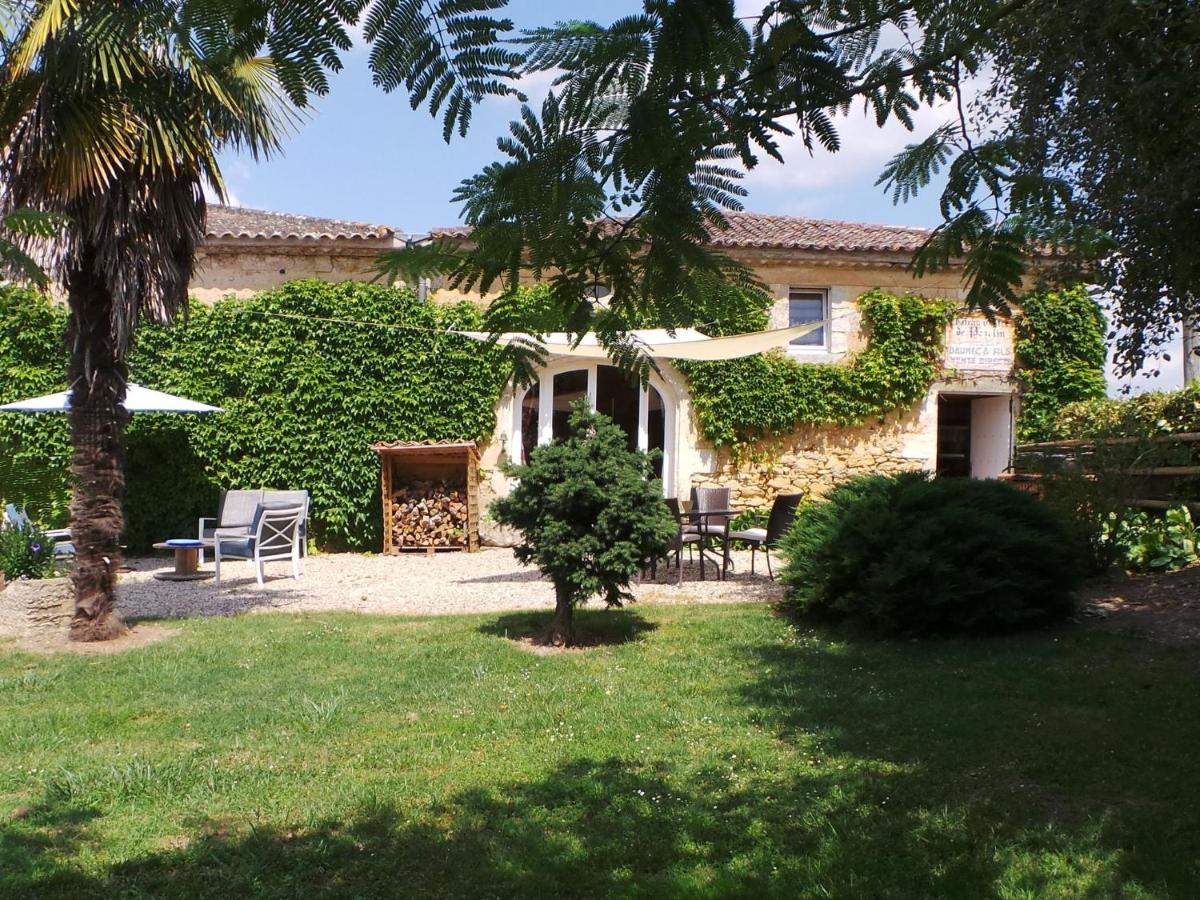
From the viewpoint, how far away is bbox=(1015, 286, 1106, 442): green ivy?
48.9 ft

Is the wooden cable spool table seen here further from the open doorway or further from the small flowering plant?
the open doorway

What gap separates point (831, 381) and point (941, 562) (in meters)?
8.02

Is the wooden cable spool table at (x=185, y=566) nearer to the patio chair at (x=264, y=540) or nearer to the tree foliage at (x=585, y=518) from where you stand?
the patio chair at (x=264, y=540)

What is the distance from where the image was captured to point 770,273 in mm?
14273

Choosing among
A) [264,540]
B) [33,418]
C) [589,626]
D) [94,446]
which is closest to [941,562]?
[589,626]

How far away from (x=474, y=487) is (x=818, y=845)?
1066 centimetres

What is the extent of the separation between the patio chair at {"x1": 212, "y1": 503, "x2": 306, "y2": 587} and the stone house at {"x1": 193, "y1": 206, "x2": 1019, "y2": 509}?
372 centimetres

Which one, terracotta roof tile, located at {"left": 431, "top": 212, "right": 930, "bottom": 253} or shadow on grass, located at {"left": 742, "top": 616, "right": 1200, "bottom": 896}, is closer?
shadow on grass, located at {"left": 742, "top": 616, "right": 1200, "bottom": 896}

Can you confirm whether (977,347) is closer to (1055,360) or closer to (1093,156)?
(1055,360)

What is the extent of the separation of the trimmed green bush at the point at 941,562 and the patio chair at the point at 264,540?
5.80 metres

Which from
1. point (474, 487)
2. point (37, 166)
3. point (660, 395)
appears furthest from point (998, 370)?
point (37, 166)

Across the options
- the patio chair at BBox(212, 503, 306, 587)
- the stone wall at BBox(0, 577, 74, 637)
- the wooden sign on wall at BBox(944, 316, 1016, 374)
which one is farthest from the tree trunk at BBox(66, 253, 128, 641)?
the wooden sign on wall at BBox(944, 316, 1016, 374)

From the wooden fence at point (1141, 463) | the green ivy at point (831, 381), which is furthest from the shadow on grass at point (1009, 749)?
the green ivy at point (831, 381)

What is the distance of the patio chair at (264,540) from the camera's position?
10.3 metres
